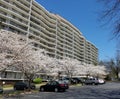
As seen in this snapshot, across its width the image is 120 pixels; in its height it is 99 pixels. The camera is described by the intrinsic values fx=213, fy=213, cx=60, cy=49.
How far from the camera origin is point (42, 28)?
87000mm

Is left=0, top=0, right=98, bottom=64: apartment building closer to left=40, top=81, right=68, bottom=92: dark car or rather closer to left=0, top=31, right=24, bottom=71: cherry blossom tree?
left=0, top=31, right=24, bottom=71: cherry blossom tree

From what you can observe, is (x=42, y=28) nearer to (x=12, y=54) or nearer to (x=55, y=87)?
(x=55, y=87)

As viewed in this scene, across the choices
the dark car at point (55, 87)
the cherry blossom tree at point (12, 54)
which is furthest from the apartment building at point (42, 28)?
the dark car at point (55, 87)

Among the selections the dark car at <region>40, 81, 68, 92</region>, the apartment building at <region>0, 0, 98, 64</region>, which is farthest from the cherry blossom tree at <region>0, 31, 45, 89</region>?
the apartment building at <region>0, 0, 98, 64</region>

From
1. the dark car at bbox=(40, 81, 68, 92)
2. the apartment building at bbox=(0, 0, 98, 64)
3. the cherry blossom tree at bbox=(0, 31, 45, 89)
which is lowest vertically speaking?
the dark car at bbox=(40, 81, 68, 92)

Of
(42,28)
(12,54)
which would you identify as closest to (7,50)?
(12,54)

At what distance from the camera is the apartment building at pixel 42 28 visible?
6750cm

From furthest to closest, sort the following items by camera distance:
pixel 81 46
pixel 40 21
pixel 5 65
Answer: pixel 81 46
pixel 40 21
pixel 5 65

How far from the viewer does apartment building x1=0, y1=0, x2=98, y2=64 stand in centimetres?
→ 6750

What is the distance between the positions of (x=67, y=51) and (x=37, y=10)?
3734cm

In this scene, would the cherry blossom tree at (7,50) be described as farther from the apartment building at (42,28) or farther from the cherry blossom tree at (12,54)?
the apartment building at (42,28)

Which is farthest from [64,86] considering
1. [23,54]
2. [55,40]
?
[55,40]

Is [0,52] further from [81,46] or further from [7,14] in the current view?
[81,46]

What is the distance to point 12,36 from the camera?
29234 millimetres
